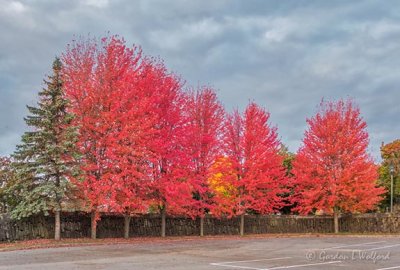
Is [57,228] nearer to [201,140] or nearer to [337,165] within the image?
[201,140]

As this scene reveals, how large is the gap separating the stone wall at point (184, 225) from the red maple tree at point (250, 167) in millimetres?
2788

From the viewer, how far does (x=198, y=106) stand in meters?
35.1

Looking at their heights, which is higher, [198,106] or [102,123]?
[198,106]

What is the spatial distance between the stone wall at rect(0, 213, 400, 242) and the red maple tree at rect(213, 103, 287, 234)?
9.15 ft

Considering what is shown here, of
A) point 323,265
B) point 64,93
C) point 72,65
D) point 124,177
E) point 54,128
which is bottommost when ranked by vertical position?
point 323,265

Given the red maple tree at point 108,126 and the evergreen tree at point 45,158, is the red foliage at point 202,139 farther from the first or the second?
the evergreen tree at point 45,158

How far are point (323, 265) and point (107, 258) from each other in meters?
7.77

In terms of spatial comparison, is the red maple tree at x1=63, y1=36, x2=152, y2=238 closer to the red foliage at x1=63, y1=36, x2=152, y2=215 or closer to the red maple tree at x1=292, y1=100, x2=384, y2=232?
the red foliage at x1=63, y1=36, x2=152, y2=215

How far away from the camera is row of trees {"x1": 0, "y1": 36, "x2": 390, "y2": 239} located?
25.8m

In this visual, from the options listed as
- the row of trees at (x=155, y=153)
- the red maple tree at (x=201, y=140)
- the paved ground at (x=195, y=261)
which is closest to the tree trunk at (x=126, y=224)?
the row of trees at (x=155, y=153)

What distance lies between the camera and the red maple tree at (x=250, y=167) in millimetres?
35031

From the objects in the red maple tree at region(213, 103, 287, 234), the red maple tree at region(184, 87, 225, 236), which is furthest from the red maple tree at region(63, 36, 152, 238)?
the red maple tree at region(213, 103, 287, 234)

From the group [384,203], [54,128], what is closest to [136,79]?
[54,128]

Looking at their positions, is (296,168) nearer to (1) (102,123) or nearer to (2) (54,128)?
(1) (102,123)
